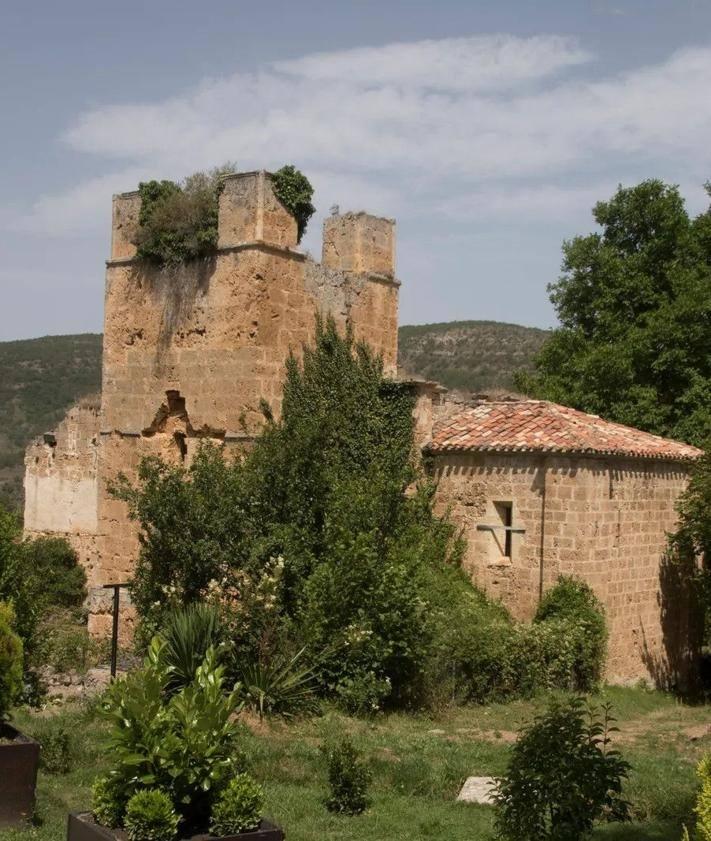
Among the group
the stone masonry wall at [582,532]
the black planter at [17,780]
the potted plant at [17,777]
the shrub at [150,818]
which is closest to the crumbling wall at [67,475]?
the stone masonry wall at [582,532]

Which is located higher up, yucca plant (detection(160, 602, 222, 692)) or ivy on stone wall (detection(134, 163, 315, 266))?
ivy on stone wall (detection(134, 163, 315, 266))

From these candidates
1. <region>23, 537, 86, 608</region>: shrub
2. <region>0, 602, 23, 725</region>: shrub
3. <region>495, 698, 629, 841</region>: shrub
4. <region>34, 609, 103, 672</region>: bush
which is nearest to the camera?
<region>495, 698, 629, 841</region>: shrub

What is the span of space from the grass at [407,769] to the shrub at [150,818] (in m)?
2.03

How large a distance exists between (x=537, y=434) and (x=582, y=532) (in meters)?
1.66

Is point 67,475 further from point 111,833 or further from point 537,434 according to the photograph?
point 111,833

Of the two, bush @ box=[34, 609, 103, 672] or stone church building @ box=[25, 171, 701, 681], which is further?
stone church building @ box=[25, 171, 701, 681]

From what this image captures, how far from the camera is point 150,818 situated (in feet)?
21.8

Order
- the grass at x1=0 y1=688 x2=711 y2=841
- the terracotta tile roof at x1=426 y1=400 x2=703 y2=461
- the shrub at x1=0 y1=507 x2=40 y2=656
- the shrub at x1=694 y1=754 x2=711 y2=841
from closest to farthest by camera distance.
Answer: the shrub at x1=694 y1=754 x2=711 y2=841, the grass at x1=0 y1=688 x2=711 y2=841, the shrub at x1=0 y1=507 x2=40 y2=656, the terracotta tile roof at x1=426 y1=400 x2=703 y2=461

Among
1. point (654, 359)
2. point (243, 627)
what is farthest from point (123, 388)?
point (654, 359)

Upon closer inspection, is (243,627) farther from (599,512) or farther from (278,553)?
(599,512)

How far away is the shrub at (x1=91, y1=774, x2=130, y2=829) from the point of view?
699 centimetres

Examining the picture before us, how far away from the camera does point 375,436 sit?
16.6m

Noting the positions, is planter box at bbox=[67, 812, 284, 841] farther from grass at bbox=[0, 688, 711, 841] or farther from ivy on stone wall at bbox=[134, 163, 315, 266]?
ivy on stone wall at bbox=[134, 163, 315, 266]

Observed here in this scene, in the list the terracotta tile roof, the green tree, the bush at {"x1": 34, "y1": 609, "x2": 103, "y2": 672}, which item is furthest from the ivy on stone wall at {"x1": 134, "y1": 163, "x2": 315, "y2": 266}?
the green tree
